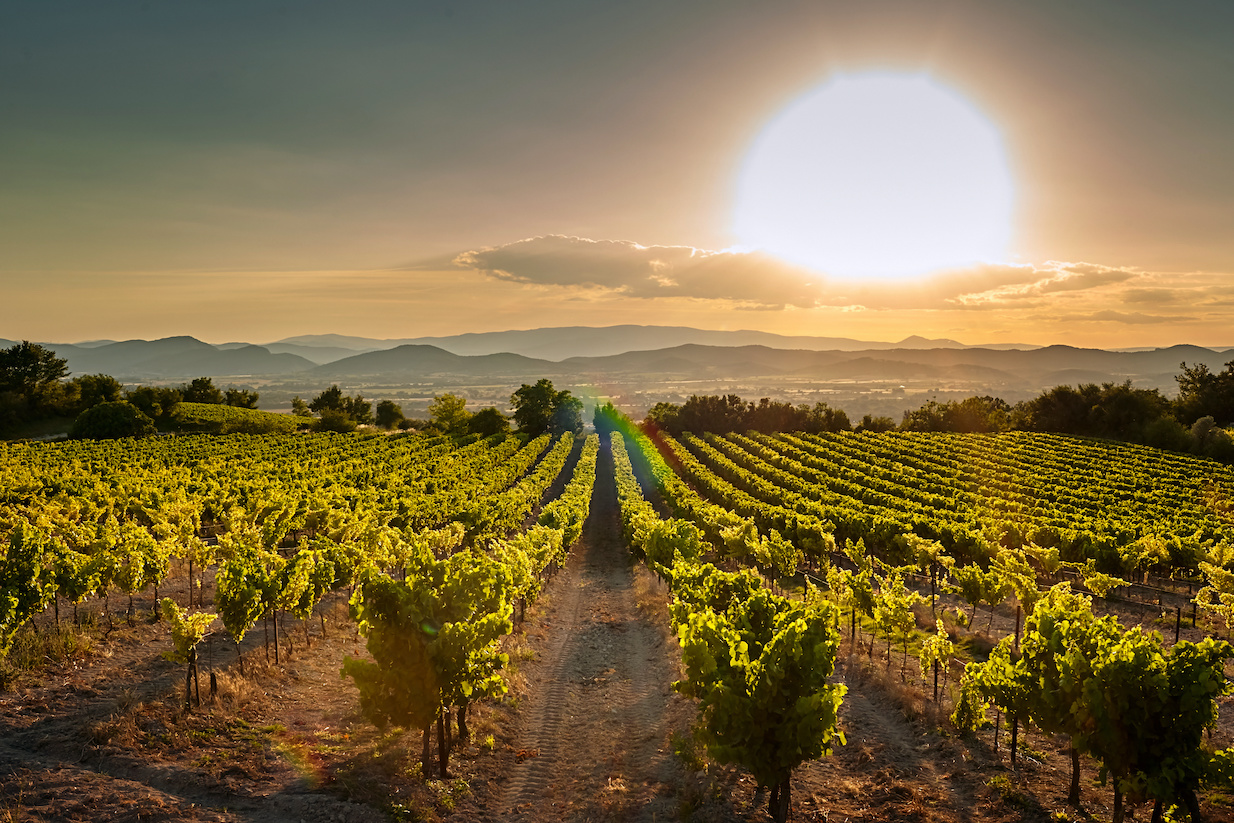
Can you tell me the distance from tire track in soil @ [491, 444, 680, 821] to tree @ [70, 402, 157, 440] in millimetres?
90709

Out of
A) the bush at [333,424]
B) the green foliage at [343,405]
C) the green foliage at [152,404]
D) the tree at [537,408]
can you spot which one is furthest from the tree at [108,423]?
the tree at [537,408]

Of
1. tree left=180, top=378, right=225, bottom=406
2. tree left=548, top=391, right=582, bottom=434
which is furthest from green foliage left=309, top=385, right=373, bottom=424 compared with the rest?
tree left=548, top=391, right=582, bottom=434

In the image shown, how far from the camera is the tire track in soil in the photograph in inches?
559

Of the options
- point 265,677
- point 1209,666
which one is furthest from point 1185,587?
point 265,677

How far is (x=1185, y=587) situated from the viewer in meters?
32.6

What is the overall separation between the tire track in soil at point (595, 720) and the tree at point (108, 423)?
9071 centimetres

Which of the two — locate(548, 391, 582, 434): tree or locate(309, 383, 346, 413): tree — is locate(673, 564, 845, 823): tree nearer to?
locate(548, 391, 582, 434): tree

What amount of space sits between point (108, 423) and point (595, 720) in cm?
10367

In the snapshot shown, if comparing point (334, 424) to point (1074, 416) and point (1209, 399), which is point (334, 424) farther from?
→ point (1209, 399)

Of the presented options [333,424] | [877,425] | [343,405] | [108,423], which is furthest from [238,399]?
[877,425]

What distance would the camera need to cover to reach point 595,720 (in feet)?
61.7

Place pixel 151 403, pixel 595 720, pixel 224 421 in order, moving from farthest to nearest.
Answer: pixel 224 421, pixel 151 403, pixel 595 720

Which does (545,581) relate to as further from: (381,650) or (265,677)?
(381,650)

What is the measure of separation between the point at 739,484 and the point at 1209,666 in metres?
57.3
